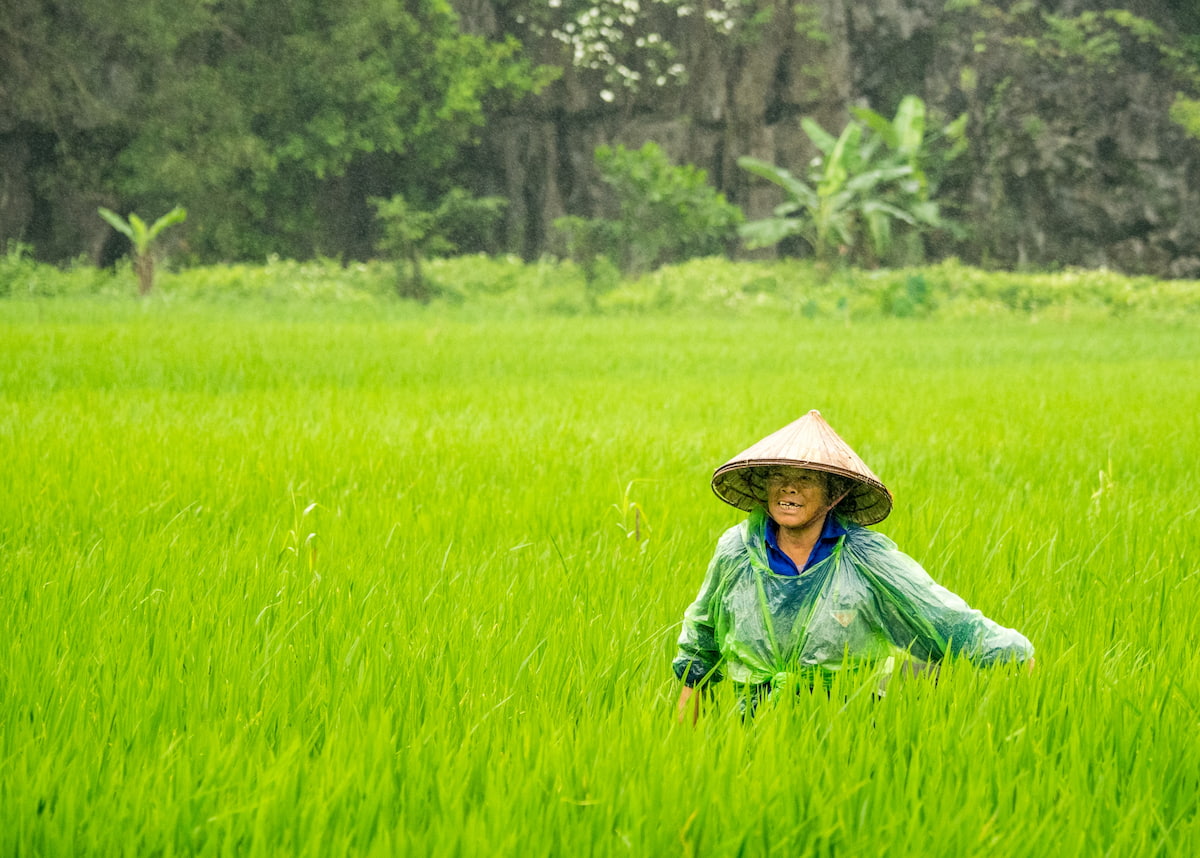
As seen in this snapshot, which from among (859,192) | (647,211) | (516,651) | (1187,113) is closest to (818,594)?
(516,651)

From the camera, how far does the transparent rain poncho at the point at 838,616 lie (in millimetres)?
1536

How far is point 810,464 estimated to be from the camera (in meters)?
1.47

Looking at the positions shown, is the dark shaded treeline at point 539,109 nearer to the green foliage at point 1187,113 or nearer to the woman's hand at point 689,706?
the green foliage at point 1187,113

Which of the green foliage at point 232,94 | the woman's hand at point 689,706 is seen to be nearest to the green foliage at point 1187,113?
the green foliage at point 232,94

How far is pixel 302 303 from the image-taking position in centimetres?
1752

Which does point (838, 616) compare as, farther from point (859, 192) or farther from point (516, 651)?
point (859, 192)

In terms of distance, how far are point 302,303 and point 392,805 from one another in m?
17.1

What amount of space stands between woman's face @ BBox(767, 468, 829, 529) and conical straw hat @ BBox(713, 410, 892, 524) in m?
0.04

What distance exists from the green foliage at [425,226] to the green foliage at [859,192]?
19.1 ft

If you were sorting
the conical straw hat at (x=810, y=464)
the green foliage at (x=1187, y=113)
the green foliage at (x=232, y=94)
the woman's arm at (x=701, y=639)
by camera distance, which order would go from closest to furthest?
the conical straw hat at (x=810, y=464), the woman's arm at (x=701, y=639), the green foliage at (x=232, y=94), the green foliage at (x=1187, y=113)

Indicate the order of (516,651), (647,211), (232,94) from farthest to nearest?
(232,94) → (647,211) → (516,651)

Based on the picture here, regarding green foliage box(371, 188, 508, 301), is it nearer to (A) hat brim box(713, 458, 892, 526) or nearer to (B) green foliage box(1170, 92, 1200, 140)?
(B) green foliage box(1170, 92, 1200, 140)

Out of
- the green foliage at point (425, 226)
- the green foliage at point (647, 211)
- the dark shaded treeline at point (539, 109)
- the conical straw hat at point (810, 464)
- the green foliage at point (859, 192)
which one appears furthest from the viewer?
the dark shaded treeline at point (539, 109)

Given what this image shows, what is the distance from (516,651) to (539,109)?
24.4 m
